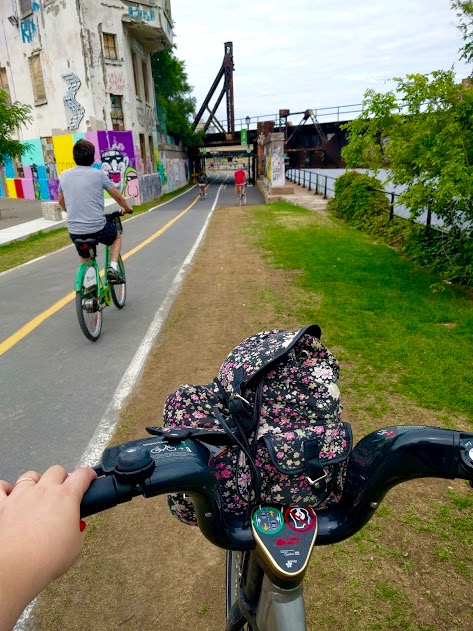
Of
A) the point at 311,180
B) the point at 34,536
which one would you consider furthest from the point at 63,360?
the point at 311,180

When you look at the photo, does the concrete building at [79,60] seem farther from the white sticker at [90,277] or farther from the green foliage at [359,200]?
the white sticker at [90,277]

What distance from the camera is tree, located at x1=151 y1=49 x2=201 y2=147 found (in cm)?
3953

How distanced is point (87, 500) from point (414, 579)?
7.13 ft

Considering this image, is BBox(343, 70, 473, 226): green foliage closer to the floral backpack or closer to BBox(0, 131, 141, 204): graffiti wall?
the floral backpack

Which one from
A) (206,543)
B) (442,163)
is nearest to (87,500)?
(206,543)

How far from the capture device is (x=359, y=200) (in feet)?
48.6

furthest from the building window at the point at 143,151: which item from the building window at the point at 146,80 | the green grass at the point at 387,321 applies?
the green grass at the point at 387,321

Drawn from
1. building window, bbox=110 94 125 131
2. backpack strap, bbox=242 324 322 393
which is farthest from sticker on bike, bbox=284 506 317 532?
building window, bbox=110 94 125 131

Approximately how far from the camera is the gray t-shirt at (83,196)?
17.8 ft

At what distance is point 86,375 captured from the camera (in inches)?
187

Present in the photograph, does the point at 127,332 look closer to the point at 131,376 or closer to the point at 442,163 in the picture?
the point at 131,376

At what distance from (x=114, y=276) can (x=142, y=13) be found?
87.9ft

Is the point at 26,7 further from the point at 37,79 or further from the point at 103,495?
the point at 103,495

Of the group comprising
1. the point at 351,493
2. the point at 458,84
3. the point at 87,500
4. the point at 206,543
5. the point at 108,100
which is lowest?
the point at 206,543
